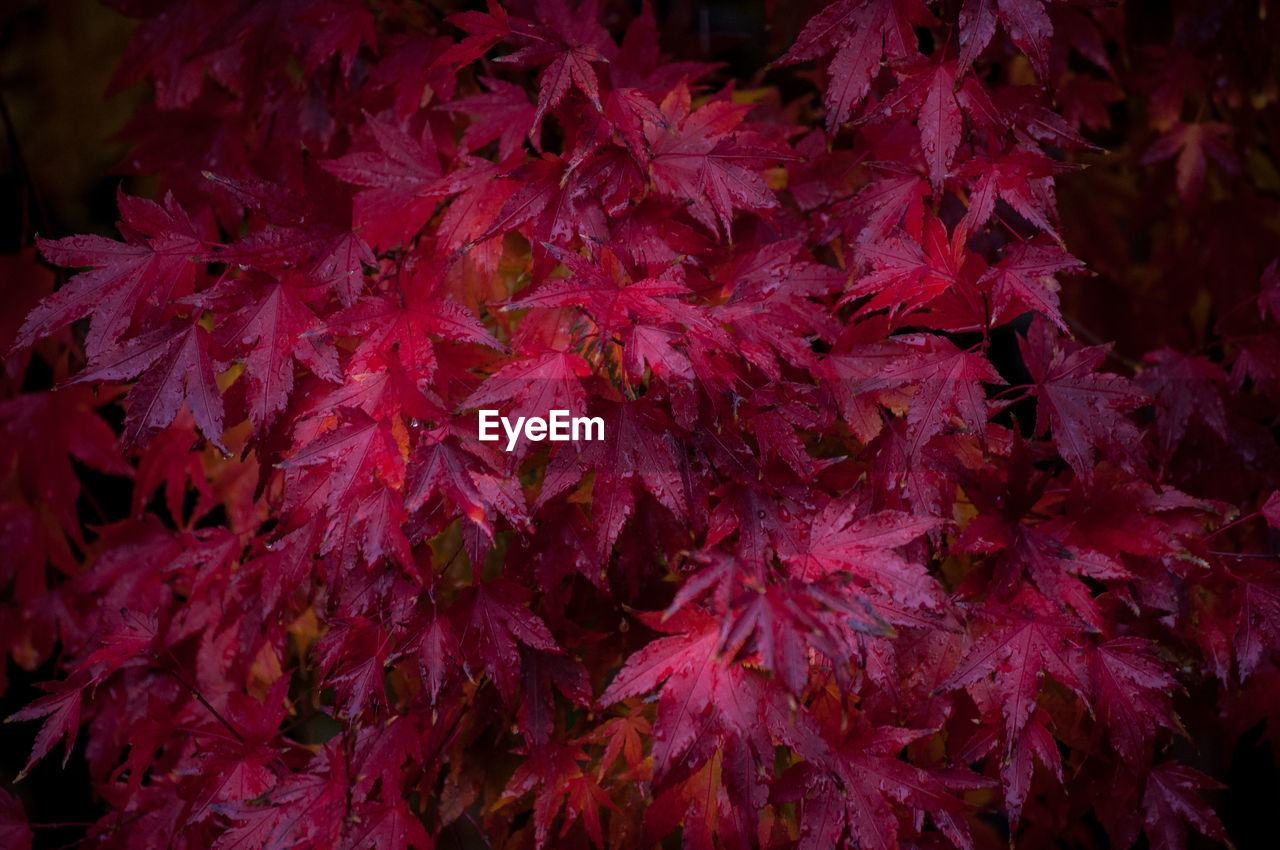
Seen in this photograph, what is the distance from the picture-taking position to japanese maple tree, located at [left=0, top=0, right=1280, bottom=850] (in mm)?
998

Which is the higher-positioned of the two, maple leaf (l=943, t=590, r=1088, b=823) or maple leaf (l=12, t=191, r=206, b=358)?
maple leaf (l=12, t=191, r=206, b=358)

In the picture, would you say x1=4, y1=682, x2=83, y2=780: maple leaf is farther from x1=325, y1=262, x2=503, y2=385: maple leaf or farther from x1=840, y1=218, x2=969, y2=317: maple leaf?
x1=840, y1=218, x2=969, y2=317: maple leaf

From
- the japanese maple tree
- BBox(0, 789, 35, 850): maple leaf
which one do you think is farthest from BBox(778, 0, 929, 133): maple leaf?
BBox(0, 789, 35, 850): maple leaf

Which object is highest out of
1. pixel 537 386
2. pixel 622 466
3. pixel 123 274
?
pixel 123 274

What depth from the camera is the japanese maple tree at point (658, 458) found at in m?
1.00

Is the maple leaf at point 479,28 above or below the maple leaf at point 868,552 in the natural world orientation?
above

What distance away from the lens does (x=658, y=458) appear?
3.28 ft

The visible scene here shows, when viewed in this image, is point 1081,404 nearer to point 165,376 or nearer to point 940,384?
point 940,384

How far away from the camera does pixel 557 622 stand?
47.1 inches

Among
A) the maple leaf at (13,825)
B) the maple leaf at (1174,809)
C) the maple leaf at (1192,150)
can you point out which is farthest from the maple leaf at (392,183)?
the maple leaf at (1192,150)

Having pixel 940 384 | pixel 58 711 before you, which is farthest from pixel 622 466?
pixel 58 711

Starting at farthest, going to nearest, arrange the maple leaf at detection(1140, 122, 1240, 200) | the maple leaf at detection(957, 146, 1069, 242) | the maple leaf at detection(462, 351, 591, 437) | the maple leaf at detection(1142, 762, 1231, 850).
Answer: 1. the maple leaf at detection(1140, 122, 1240, 200)
2. the maple leaf at detection(1142, 762, 1231, 850)
3. the maple leaf at detection(957, 146, 1069, 242)
4. the maple leaf at detection(462, 351, 591, 437)

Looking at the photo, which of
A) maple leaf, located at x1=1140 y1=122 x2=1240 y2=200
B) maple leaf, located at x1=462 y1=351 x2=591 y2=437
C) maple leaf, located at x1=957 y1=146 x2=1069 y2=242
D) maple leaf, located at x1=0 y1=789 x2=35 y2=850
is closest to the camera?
maple leaf, located at x1=462 y1=351 x2=591 y2=437

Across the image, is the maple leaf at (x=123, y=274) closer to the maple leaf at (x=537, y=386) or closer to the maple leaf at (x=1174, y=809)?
the maple leaf at (x=537, y=386)
